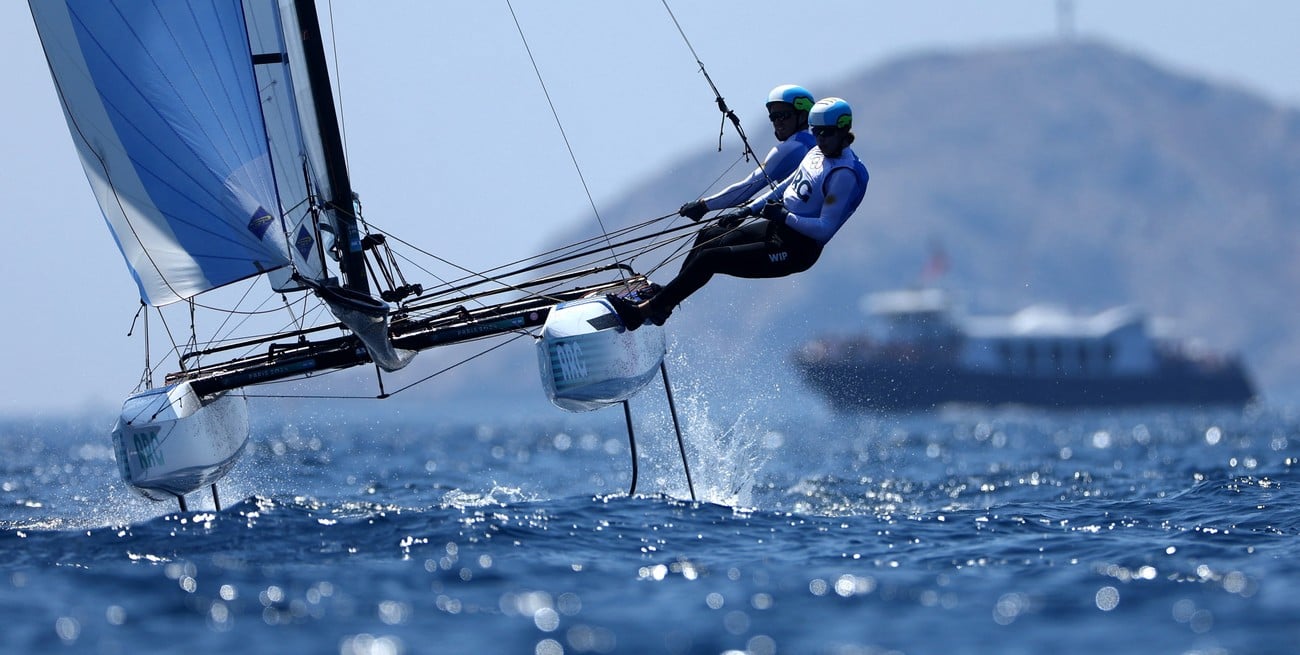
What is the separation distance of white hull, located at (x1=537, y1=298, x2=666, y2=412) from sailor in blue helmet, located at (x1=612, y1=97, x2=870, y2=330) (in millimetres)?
134

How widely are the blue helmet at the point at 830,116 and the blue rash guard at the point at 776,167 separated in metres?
0.61

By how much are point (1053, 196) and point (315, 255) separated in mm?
167437

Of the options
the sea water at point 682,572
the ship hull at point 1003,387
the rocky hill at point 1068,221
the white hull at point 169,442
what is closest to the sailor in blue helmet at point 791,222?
the sea water at point 682,572

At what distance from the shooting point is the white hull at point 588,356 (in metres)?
8.94

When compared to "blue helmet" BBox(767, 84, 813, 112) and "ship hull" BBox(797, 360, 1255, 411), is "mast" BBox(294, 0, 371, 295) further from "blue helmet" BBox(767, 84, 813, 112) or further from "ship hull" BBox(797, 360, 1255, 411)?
"ship hull" BBox(797, 360, 1255, 411)

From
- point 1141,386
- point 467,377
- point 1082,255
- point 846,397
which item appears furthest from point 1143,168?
point 846,397

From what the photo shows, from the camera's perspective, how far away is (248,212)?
9367mm

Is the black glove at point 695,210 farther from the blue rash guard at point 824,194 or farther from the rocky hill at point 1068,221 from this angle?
the rocky hill at point 1068,221

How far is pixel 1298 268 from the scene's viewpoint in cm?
16412

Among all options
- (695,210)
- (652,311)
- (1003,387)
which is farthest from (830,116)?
(1003,387)

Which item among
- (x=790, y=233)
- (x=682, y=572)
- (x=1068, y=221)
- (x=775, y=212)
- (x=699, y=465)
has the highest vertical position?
(x=1068, y=221)

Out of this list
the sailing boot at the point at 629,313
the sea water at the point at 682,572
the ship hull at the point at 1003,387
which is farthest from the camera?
the ship hull at the point at 1003,387

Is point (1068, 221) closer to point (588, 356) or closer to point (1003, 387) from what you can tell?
point (1003, 387)

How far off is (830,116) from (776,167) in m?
0.86
